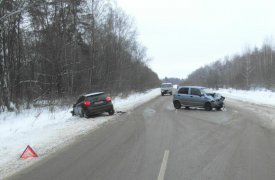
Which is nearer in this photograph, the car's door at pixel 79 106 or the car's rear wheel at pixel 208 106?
the car's door at pixel 79 106

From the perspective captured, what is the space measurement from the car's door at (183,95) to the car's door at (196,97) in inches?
17.9

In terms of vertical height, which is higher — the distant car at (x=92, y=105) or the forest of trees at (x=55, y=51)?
the forest of trees at (x=55, y=51)

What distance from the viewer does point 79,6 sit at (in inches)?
1417

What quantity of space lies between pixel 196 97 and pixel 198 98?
0.79 feet

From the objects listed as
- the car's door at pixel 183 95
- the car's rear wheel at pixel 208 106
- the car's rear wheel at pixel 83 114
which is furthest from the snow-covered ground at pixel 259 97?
the car's rear wheel at pixel 83 114

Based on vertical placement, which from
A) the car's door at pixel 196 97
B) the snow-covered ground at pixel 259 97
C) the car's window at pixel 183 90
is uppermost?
the car's window at pixel 183 90

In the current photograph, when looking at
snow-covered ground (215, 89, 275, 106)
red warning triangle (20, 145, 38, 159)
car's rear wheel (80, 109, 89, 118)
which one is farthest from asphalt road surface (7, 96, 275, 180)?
snow-covered ground (215, 89, 275, 106)

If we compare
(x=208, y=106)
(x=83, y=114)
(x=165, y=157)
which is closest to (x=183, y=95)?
(x=208, y=106)

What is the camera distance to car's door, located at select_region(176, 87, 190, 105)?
2434 cm

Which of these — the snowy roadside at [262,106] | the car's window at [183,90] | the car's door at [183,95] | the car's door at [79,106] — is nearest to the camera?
the snowy roadside at [262,106]

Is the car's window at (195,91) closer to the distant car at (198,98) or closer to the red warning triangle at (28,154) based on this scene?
the distant car at (198,98)

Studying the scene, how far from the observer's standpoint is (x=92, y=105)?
65.2 feet

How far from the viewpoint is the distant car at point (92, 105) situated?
64.7ft

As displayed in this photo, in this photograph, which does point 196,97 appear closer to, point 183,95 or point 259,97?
point 183,95
